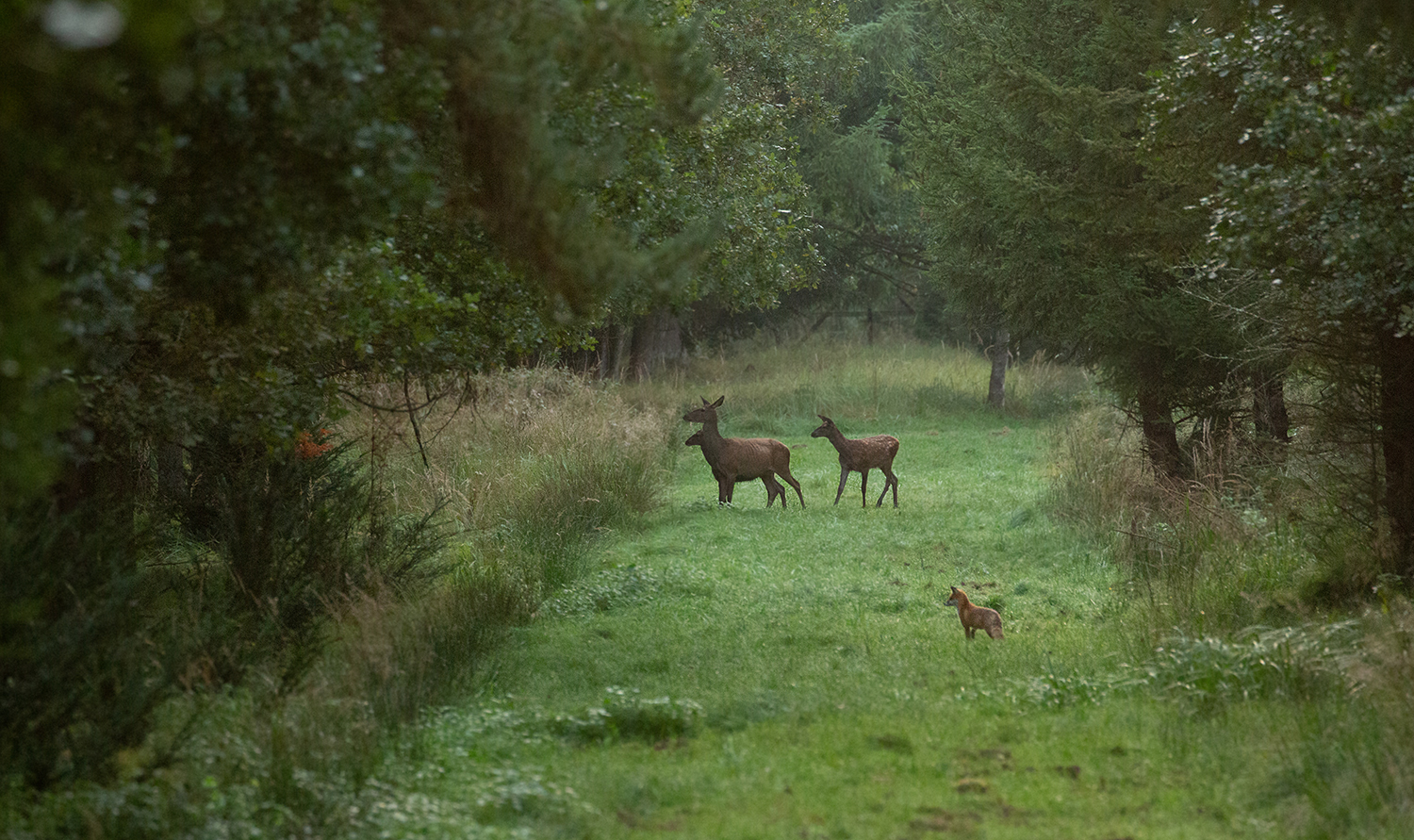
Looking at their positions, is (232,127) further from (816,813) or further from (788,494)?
(788,494)

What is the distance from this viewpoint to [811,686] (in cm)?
792

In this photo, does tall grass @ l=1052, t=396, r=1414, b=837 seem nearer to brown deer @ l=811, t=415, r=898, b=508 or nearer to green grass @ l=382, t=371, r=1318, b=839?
green grass @ l=382, t=371, r=1318, b=839

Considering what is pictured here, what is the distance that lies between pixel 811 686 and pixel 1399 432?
13.6 feet

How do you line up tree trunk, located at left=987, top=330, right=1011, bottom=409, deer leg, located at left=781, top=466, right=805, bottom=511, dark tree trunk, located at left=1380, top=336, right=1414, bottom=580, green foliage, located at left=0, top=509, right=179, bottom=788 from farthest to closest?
1. tree trunk, located at left=987, top=330, right=1011, bottom=409
2. deer leg, located at left=781, top=466, right=805, bottom=511
3. dark tree trunk, located at left=1380, top=336, right=1414, bottom=580
4. green foliage, located at left=0, top=509, right=179, bottom=788

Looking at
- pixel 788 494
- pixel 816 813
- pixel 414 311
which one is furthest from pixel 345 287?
pixel 788 494

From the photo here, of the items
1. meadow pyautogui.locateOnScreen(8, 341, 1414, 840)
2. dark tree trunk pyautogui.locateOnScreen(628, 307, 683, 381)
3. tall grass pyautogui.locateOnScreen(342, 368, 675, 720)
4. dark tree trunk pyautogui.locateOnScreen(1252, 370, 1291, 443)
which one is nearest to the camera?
meadow pyautogui.locateOnScreen(8, 341, 1414, 840)

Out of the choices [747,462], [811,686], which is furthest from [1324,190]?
[747,462]

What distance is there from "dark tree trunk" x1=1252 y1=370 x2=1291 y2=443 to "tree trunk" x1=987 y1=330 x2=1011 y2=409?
53.3 ft

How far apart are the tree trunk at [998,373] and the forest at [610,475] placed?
14.6 meters

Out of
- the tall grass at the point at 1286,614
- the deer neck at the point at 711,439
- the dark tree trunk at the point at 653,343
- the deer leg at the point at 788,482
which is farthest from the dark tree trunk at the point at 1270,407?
the dark tree trunk at the point at 653,343

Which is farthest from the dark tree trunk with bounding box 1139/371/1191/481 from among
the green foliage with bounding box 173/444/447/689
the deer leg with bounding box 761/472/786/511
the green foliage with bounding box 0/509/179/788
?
the green foliage with bounding box 0/509/179/788

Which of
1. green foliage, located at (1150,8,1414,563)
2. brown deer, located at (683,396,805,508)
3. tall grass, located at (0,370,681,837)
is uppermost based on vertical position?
green foliage, located at (1150,8,1414,563)

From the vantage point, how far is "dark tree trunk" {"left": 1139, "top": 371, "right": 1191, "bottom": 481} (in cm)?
1479

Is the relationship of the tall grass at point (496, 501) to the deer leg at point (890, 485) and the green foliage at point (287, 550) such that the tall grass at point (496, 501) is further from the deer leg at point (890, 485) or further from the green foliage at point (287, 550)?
the deer leg at point (890, 485)
